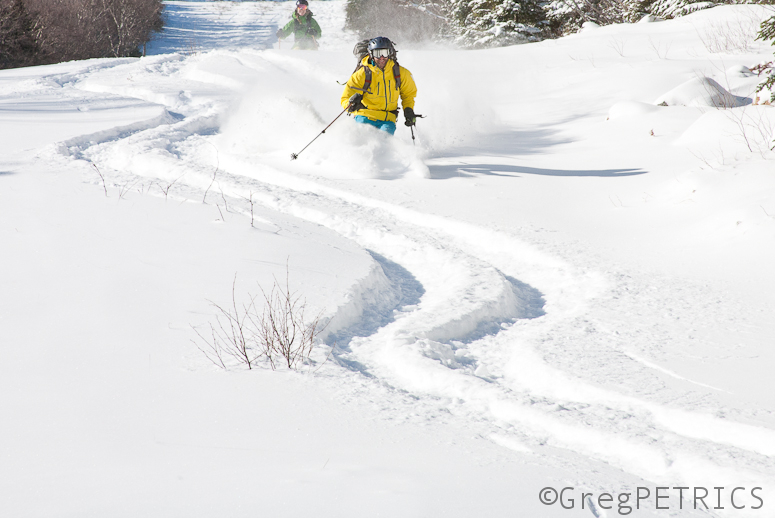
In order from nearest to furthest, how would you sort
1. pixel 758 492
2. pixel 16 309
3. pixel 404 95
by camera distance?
pixel 758 492 < pixel 16 309 < pixel 404 95

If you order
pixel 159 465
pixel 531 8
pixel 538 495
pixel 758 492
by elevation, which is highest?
pixel 531 8

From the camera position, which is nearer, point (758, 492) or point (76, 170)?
point (758, 492)

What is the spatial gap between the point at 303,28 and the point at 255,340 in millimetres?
15911

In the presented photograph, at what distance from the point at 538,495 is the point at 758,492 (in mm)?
844

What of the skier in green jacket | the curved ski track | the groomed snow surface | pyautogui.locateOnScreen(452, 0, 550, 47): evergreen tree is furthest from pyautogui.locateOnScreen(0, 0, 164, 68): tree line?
the curved ski track

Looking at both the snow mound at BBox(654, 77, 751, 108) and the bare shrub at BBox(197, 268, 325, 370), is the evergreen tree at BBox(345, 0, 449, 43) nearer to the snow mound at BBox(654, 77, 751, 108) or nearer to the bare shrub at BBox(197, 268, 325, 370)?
the snow mound at BBox(654, 77, 751, 108)

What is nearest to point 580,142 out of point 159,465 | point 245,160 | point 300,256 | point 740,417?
point 245,160

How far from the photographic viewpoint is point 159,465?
6.53 feet

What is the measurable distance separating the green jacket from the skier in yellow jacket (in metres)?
10.3

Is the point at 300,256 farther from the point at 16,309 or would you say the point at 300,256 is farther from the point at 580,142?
the point at 580,142

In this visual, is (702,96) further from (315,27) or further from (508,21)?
(315,27)

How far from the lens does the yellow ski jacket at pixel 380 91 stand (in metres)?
7.23

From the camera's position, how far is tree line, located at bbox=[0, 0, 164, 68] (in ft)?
52.3

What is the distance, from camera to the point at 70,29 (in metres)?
19.0
